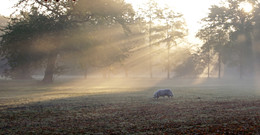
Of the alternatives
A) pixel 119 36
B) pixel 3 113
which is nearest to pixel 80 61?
pixel 119 36

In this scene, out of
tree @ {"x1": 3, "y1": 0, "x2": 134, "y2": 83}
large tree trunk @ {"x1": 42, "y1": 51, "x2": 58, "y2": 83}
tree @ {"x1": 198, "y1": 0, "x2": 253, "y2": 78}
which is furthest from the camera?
tree @ {"x1": 198, "y1": 0, "x2": 253, "y2": 78}

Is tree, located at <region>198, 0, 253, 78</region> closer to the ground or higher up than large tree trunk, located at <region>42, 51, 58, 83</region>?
higher up

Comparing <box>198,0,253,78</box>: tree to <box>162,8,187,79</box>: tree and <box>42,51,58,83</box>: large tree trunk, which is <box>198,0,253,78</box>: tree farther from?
<box>42,51,58,83</box>: large tree trunk

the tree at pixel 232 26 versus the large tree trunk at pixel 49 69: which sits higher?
the tree at pixel 232 26

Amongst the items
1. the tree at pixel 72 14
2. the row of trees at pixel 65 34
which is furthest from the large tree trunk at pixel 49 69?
the tree at pixel 72 14

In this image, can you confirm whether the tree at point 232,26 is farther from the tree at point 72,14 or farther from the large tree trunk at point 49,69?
the large tree trunk at point 49,69

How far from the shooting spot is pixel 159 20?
63062 mm

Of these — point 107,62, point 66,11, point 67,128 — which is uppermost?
point 66,11

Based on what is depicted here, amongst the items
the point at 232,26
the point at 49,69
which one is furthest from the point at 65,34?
the point at 232,26

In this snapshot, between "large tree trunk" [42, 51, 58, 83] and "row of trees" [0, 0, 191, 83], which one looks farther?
"large tree trunk" [42, 51, 58, 83]

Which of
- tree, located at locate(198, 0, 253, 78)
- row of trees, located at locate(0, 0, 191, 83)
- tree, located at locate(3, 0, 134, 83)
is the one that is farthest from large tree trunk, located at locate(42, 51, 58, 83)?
tree, located at locate(198, 0, 253, 78)

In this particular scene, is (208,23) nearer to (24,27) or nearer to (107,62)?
(107,62)

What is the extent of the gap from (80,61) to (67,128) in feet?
95.5

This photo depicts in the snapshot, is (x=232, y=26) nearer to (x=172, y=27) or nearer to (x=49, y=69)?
(x=172, y=27)
